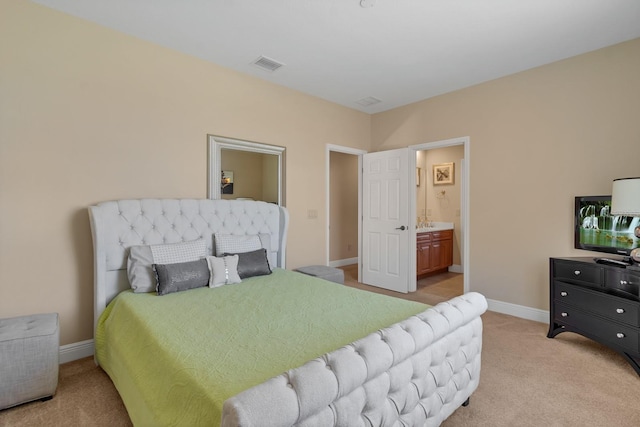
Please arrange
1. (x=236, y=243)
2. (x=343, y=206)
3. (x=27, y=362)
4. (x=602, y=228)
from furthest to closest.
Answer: (x=343, y=206) < (x=236, y=243) < (x=602, y=228) < (x=27, y=362)

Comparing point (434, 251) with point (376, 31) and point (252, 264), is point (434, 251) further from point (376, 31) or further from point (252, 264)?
Result: point (376, 31)

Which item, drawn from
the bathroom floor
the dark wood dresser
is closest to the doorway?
the bathroom floor

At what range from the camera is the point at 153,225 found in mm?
2762

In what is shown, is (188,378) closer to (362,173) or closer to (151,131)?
(151,131)

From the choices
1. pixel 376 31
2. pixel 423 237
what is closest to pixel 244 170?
pixel 376 31

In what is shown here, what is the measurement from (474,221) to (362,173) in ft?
6.18

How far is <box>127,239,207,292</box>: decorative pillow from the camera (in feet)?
8.09

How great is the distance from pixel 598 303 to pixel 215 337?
3095 mm

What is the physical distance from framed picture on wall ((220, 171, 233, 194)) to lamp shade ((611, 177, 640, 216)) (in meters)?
3.59

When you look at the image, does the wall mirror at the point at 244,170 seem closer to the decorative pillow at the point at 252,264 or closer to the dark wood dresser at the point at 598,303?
the decorative pillow at the point at 252,264

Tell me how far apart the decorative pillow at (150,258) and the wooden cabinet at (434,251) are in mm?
3624

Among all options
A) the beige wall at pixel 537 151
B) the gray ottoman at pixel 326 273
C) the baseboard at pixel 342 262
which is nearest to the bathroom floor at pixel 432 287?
the baseboard at pixel 342 262

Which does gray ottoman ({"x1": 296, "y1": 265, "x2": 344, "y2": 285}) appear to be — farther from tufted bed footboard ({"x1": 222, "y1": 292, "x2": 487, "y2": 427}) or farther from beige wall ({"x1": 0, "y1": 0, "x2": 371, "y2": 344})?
tufted bed footboard ({"x1": 222, "y1": 292, "x2": 487, "y2": 427})

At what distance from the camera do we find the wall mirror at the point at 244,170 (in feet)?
11.0
